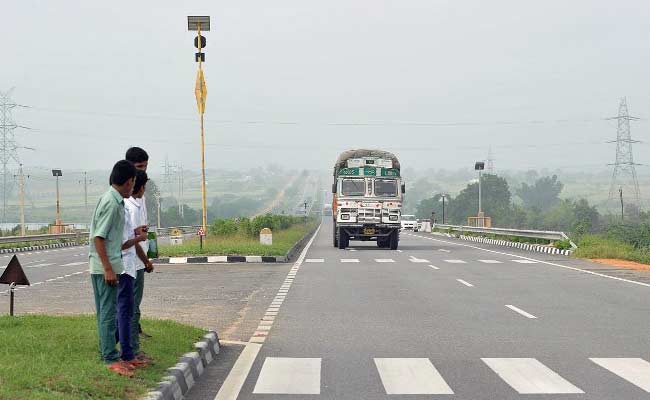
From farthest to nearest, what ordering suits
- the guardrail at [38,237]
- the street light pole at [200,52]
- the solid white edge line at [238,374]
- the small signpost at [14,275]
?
1. the guardrail at [38,237]
2. the street light pole at [200,52]
3. the small signpost at [14,275]
4. the solid white edge line at [238,374]

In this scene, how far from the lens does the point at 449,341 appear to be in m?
11.4

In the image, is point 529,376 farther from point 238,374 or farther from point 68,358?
point 68,358

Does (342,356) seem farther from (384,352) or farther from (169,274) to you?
(169,274)

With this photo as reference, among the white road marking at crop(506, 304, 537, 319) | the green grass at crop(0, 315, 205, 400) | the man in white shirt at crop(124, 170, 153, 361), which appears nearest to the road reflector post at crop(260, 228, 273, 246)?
the white road marking at crop(506, 304, 537, 319)

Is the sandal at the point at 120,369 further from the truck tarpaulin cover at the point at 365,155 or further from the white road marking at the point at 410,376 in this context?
the truck tarpaulin cover at the point at 365,155

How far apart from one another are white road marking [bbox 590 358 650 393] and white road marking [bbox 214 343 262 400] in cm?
363

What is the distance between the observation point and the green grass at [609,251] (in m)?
32.2

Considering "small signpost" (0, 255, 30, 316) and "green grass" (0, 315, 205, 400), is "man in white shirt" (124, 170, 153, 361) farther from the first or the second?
"small signpost" (0, 255, 30, 316)

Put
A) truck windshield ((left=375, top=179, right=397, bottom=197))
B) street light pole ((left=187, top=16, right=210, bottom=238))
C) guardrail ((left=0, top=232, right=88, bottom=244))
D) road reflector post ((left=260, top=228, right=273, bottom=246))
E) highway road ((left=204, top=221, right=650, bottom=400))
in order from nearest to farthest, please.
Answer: highway road ((left=204, top=221, right=650, bottom=400)) < street light pole ((left=187, top=16, right=210, bottom=238)) < road reflector post ((left=260, top=228, right=273, bottom=246)) < truck windshield ((left=375, top=179, right=397, bottom=197)) < guardrail ((left=0, top=232, right=88, bottom=244))

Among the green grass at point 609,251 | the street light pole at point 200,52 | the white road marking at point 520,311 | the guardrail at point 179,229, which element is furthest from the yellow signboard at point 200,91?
the guardrail at point 179,229

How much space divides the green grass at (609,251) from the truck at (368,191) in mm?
8008

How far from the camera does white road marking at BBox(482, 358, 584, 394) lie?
8.09 m

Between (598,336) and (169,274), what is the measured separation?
15881mm

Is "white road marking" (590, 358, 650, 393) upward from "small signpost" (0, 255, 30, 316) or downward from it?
downward
